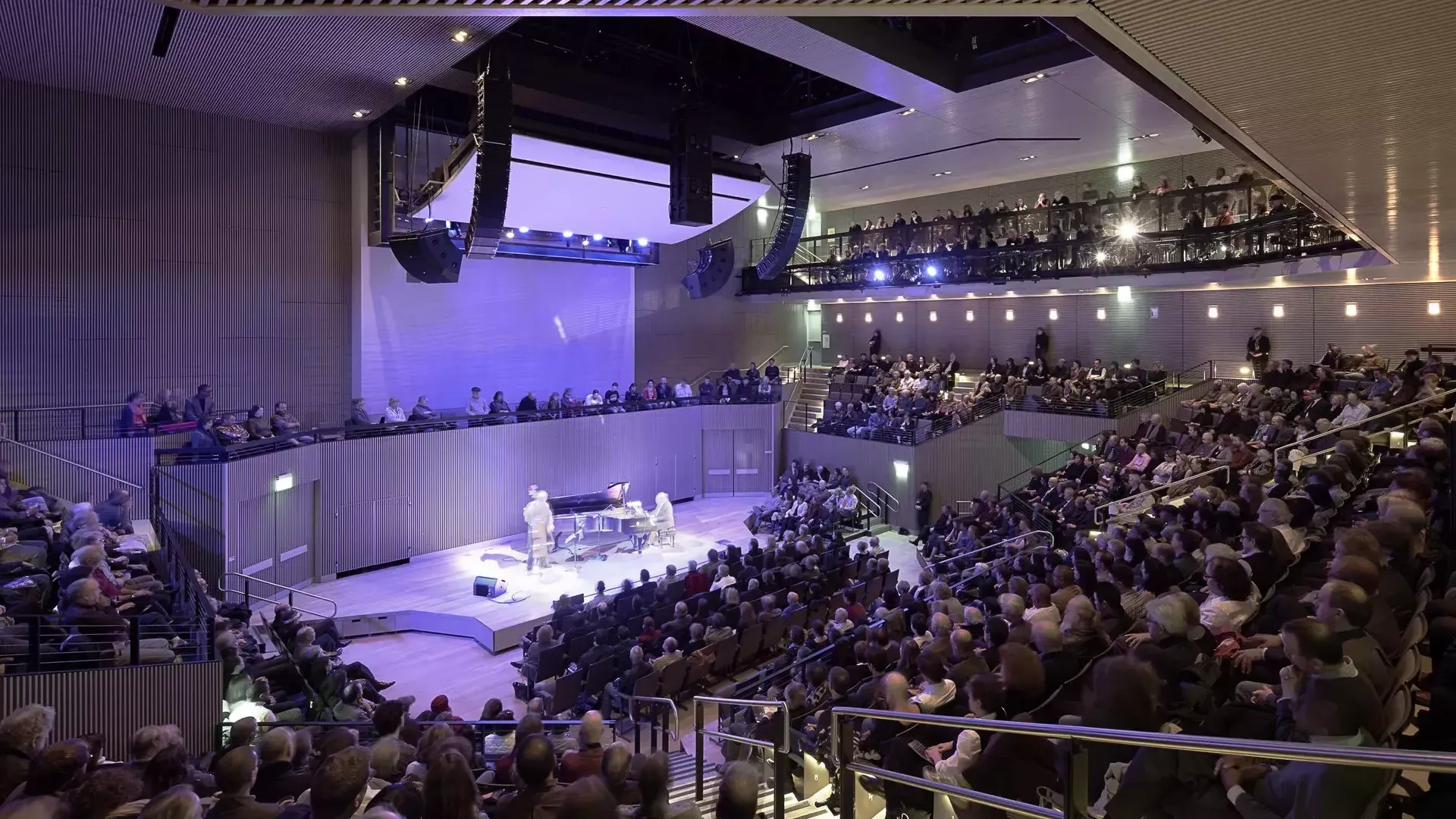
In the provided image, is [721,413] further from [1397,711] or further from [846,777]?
[1397,711]

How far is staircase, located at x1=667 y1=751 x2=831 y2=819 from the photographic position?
14.2ft

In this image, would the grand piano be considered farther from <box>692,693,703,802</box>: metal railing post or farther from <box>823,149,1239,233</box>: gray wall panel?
<box>823,149,1239,233</box>: gray wall panel

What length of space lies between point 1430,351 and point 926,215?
40.6 feet

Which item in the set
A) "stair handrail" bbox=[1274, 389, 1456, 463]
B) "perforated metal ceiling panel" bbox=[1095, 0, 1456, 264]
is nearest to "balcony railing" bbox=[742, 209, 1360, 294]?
"stair handrail" bbox=[1274, 389, 1456, 463]

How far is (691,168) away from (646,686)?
26.0 feet

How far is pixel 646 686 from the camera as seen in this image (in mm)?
7879

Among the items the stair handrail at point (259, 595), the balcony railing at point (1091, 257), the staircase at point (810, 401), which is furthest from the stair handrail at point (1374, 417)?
the stair handrail at point (259, 595)

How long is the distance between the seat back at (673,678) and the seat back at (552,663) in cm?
145

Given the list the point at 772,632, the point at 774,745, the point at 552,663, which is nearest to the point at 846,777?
the point at 774,745

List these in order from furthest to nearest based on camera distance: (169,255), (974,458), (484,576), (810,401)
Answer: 1. (810,401)
2. (974,458)
3. (484,576)
4. (169,255)

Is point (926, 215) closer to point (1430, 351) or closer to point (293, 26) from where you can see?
point (1430, 351)

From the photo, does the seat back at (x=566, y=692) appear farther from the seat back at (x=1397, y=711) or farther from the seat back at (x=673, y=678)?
the seat back at (x=1397, y=711)

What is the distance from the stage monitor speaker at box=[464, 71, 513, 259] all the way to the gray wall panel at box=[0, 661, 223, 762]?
5919mm

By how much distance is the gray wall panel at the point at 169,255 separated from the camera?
11.5 metres
